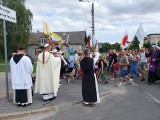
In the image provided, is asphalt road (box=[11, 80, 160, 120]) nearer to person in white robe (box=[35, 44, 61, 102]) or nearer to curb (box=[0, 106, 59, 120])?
curb (box=[0, 106, 59, 120])

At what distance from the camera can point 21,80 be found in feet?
26.4

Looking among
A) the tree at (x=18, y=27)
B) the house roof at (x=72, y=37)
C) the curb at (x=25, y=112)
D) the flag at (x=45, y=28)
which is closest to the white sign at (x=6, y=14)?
the flag at (x=45, y=28)

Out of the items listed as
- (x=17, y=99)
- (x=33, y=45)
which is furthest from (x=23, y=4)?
(x=17, y=99)

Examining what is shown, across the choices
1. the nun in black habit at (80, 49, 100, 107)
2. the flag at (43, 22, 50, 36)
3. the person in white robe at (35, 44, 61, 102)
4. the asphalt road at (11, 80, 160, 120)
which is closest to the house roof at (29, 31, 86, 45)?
the flag at (43, 22, 50, 36)

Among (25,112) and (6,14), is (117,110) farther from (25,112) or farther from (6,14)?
(6,14)

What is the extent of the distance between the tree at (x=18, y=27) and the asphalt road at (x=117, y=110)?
2978 centimetres

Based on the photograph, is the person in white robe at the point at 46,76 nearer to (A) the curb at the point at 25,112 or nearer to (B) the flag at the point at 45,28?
(A) the curb at the point at 25,112

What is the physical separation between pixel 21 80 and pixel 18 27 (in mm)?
31964

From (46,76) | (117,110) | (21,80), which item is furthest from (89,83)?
(21,80)

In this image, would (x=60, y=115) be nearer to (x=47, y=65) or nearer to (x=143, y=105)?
(x=47, y=65)

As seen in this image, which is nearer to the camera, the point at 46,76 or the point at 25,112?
the point at 25,112

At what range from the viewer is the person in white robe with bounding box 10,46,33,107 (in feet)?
26.5

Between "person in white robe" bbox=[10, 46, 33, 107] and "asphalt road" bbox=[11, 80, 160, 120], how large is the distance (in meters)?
0.95

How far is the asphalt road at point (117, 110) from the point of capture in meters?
7.09
